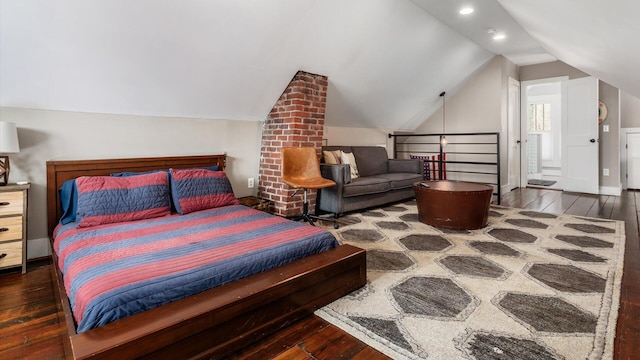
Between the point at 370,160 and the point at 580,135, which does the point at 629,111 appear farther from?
the point at 370,160

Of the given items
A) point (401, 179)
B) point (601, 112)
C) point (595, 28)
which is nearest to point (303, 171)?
point (401, 179)

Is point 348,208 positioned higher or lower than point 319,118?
lower

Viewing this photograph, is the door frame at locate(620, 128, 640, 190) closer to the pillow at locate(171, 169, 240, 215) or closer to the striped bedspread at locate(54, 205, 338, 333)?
the striped bedspread at locate(54, 205, 338, 333)

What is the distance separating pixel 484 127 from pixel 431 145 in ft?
3.46

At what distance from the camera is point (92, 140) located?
2990 mm

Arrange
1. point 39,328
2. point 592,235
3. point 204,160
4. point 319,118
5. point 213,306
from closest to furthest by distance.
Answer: point 213,306, point 39,328, point 592,235, point 204,160, point 319,118

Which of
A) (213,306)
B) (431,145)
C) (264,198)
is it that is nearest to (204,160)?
(264,198)

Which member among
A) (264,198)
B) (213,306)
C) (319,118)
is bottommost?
(213,306)

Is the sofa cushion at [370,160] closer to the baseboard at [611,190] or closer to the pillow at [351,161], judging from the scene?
the pillow at [351,161]

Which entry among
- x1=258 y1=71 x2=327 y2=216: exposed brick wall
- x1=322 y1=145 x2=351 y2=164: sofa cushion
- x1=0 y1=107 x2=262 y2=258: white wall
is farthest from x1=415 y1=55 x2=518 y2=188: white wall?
x1=0 y1=107 x2=262 y2=258: white wall

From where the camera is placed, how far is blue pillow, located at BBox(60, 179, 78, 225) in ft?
8.71

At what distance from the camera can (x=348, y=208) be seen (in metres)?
4.17

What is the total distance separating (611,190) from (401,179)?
3939 mm

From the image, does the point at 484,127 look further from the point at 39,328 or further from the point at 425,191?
the point at 39,328
